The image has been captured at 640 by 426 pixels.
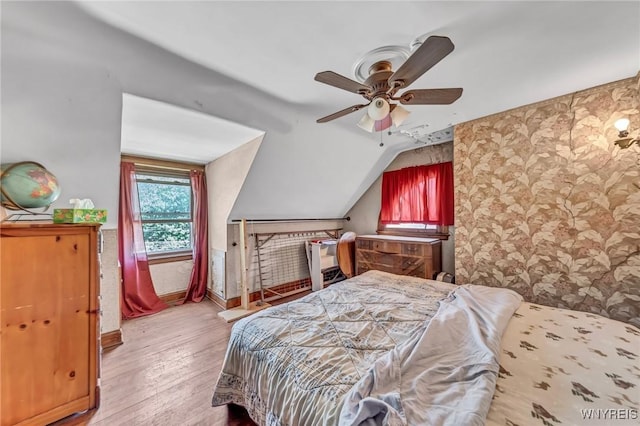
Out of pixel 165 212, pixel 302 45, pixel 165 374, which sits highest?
pixel 302 45

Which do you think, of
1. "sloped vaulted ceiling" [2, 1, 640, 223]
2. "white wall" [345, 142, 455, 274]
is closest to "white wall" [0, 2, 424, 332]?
"sloped vaulted ceiling" [2, 1, 640, 223]

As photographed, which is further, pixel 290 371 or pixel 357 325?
pixel 357 325

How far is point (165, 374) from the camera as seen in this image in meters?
1.98

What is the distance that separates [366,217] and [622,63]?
3397 millimetres

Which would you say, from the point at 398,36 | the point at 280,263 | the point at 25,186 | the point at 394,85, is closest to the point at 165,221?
the point at 280,263

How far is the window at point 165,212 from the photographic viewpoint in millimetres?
3447

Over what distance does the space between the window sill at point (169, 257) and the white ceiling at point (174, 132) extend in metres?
1.48

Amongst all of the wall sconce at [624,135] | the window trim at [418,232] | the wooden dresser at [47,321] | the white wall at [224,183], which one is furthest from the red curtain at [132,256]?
the wall sconce at [624,135]

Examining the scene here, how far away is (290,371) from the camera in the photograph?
114cm

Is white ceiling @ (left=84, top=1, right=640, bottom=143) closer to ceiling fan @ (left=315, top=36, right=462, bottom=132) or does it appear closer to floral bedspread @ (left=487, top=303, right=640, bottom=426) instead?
ceiling fan @ (left=315, top=36, right=462, bottom=132)

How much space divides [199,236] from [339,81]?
11.0 feet

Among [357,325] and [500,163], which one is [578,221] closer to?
[500,163]

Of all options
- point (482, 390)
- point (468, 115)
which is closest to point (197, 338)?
point (482, 390)

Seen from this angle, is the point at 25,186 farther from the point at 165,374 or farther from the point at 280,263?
the point at 280,263
